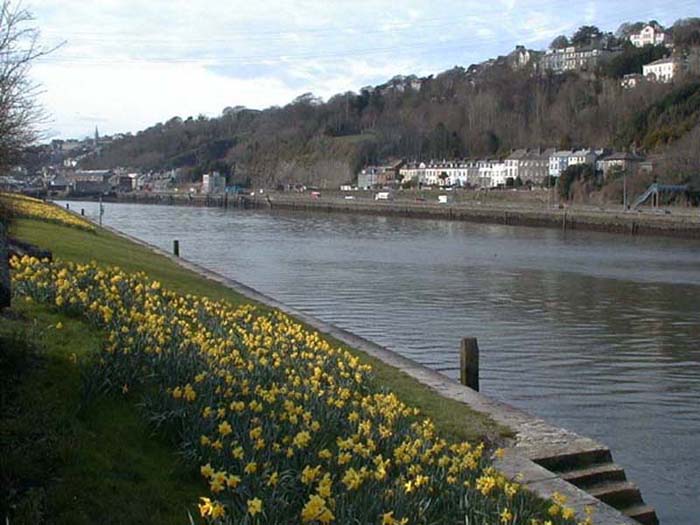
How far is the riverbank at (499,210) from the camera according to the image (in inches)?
2849

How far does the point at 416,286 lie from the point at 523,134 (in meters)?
127

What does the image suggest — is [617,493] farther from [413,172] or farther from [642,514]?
[413,172]

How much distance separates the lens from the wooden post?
1359 centimetres

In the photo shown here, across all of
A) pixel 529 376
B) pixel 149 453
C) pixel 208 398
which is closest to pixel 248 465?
pixel 149 453

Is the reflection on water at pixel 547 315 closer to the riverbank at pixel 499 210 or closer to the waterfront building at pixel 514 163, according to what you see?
the riverbank at pixel 499 210

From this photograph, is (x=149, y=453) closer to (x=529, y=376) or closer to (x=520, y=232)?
(x=529, y=376)

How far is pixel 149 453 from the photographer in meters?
7.17

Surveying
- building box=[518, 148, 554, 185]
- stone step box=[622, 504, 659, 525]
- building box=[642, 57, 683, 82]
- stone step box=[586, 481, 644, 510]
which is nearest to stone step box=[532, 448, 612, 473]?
stone step box=[586, 481, 644, 510]

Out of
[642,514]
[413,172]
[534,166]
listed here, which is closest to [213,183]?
[413,172]

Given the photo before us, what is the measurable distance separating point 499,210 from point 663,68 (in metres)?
86.8

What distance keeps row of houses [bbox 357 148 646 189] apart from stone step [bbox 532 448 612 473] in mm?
96797

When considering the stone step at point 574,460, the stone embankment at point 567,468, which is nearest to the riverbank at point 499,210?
the stone embankment at point 567,468

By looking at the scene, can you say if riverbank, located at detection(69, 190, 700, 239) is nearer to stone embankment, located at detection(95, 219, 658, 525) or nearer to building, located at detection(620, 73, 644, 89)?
building, located at detection(620, 73, 644, 89)

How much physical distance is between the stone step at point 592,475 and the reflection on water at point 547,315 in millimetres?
1163
